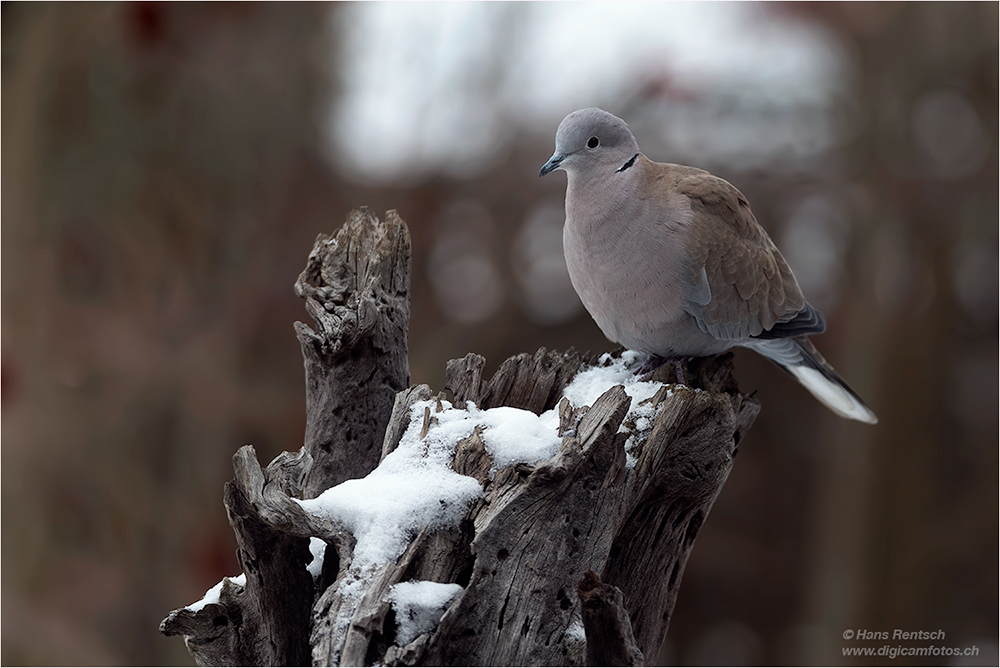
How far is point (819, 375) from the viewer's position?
2.58 m

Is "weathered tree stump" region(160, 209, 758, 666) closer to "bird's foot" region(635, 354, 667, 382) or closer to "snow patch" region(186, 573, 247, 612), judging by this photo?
"snow patch" region(186, 573, 247, 612)

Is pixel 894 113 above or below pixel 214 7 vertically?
below

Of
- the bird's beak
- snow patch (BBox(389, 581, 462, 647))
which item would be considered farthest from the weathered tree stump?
the bird's beak

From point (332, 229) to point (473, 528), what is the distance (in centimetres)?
271

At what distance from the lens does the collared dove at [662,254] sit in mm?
2092

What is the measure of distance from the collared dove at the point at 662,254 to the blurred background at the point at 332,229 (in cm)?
166

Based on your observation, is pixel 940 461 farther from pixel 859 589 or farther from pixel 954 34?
pixel 954 34

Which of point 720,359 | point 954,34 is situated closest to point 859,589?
point 720,359

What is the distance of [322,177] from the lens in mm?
4051

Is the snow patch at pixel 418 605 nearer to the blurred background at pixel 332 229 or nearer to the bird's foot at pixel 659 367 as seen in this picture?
the bird's foot at pixel 659 367

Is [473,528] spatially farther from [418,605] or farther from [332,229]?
[332,229]

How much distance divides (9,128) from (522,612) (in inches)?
137

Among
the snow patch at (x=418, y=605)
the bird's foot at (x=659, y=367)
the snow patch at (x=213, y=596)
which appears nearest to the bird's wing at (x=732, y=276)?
the bird's foot at (x=659, y=367)

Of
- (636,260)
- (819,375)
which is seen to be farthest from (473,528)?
(819,375)
